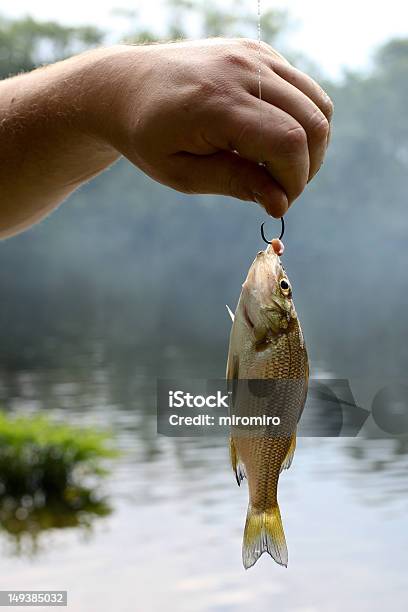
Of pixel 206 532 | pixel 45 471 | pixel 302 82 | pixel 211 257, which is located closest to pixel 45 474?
pixel 45 471

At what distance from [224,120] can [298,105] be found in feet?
0.22

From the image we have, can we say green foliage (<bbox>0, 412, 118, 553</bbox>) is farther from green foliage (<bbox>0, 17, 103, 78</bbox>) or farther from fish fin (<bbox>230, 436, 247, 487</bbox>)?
green foliage (<bbox>0, 17, 103, 78</bbox>)

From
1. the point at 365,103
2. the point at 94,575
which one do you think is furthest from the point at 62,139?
the point at 365,103

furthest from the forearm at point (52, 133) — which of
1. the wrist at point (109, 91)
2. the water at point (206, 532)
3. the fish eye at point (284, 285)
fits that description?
the water at point (206, 532)

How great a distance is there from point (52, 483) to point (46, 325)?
755 inches

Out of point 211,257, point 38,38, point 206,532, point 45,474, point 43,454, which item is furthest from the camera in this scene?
point 211,257

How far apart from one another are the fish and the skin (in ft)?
0.36

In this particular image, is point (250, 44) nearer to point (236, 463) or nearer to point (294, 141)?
point (294, 141)

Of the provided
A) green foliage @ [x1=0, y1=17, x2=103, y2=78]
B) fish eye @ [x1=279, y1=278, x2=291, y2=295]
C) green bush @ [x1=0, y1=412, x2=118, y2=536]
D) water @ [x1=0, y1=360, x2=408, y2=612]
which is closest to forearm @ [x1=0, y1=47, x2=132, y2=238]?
fish eye @ [x1=279, y1=278, x2=291, y2=295]

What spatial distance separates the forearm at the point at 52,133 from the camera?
1.03m

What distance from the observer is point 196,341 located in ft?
89.9

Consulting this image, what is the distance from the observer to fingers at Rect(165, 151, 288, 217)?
0.88m

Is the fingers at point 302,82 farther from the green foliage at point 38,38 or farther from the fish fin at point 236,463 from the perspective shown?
the green foliage at point 38,38

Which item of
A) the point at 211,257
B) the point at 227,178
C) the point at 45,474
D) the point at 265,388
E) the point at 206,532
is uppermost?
the point at 227,178
